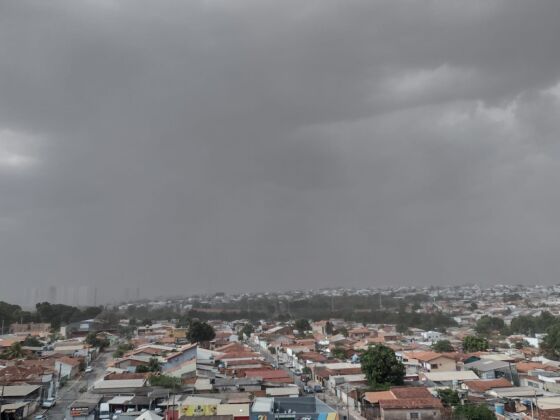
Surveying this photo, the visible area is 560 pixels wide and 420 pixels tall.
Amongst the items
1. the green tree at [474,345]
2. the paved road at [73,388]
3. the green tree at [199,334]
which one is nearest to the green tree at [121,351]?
the paved road at [73,388]

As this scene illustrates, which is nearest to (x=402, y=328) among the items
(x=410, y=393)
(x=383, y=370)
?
(x=383, y=370)

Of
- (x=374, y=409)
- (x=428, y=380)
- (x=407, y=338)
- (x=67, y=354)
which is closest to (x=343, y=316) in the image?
(x=407, y=338)

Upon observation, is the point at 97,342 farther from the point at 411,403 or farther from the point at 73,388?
the point at 411,403

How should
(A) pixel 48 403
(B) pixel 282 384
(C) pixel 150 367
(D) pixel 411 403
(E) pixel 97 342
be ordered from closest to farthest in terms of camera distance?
(D) pixel 411 403 → (A) pixel 48 403 → (B) pixel 282 384 → (C) pixel 150 367 → (E) pixel 97 342

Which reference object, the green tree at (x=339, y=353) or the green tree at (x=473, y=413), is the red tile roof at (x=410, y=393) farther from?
the green tree at (x=339, y=353)

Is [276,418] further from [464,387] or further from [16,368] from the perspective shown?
[16,368]
